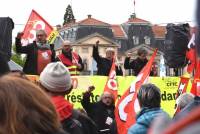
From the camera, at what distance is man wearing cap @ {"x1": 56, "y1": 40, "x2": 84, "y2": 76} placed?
9095 millimetres

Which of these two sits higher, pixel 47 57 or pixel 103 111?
pixel 47 57

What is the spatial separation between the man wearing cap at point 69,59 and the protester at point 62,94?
5440mm

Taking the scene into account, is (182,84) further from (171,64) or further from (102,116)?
(102,116)

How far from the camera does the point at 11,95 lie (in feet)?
5.84

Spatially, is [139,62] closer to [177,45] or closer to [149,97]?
[177,45]

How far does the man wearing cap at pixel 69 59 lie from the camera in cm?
910

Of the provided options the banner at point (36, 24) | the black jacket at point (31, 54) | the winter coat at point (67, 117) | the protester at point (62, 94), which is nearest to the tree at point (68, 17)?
the banner at point (36, 24)

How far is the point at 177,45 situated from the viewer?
964 centimetres

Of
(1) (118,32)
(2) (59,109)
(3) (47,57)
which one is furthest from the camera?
(1) (118,32)

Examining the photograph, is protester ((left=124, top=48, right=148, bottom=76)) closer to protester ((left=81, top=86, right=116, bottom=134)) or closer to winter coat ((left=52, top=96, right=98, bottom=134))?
protester ((left=81, top=86, right=116, bottom=134))

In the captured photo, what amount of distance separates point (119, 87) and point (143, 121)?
5.87 meters

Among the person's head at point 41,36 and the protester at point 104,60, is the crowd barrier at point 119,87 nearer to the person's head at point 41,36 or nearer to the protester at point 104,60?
the protester at point 104,60

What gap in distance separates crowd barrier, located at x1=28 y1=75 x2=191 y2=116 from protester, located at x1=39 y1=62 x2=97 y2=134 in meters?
5.48

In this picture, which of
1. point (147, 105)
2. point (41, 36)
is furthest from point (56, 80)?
point (41, 36)
